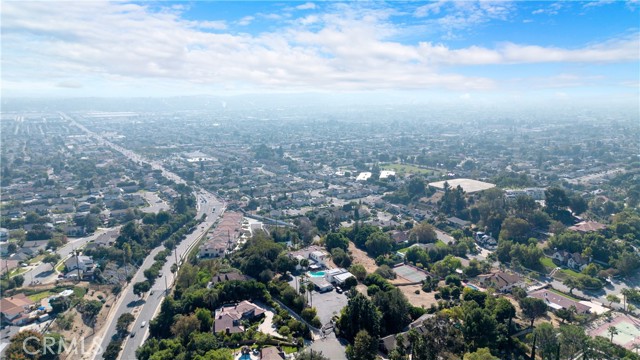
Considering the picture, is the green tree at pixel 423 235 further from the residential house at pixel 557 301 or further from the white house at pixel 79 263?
the white house at pixel 79 263

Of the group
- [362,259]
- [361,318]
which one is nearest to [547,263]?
[362,259]

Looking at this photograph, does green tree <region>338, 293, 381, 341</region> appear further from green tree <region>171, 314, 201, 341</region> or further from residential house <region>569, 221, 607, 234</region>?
residential house <region>569, 221, 607, 234</region>

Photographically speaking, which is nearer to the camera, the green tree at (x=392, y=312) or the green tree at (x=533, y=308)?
the green tree at (x=392, y=312)

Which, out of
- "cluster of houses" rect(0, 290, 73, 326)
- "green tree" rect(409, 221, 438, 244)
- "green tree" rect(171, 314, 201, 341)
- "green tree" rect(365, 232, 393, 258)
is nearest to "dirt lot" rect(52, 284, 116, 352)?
"cluster of houses" rect(0, 290, 73, 326)

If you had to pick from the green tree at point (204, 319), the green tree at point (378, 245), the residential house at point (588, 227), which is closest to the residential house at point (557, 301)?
the green tree at point (378, 245)

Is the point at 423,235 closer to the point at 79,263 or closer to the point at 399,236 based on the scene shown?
the point at 399,236

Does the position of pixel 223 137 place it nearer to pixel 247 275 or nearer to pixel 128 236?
pixel 128 236

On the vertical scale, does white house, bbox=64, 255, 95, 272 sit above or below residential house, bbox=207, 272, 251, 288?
below

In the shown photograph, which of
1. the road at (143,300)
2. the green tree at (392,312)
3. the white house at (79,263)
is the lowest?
the road at (143,300)
